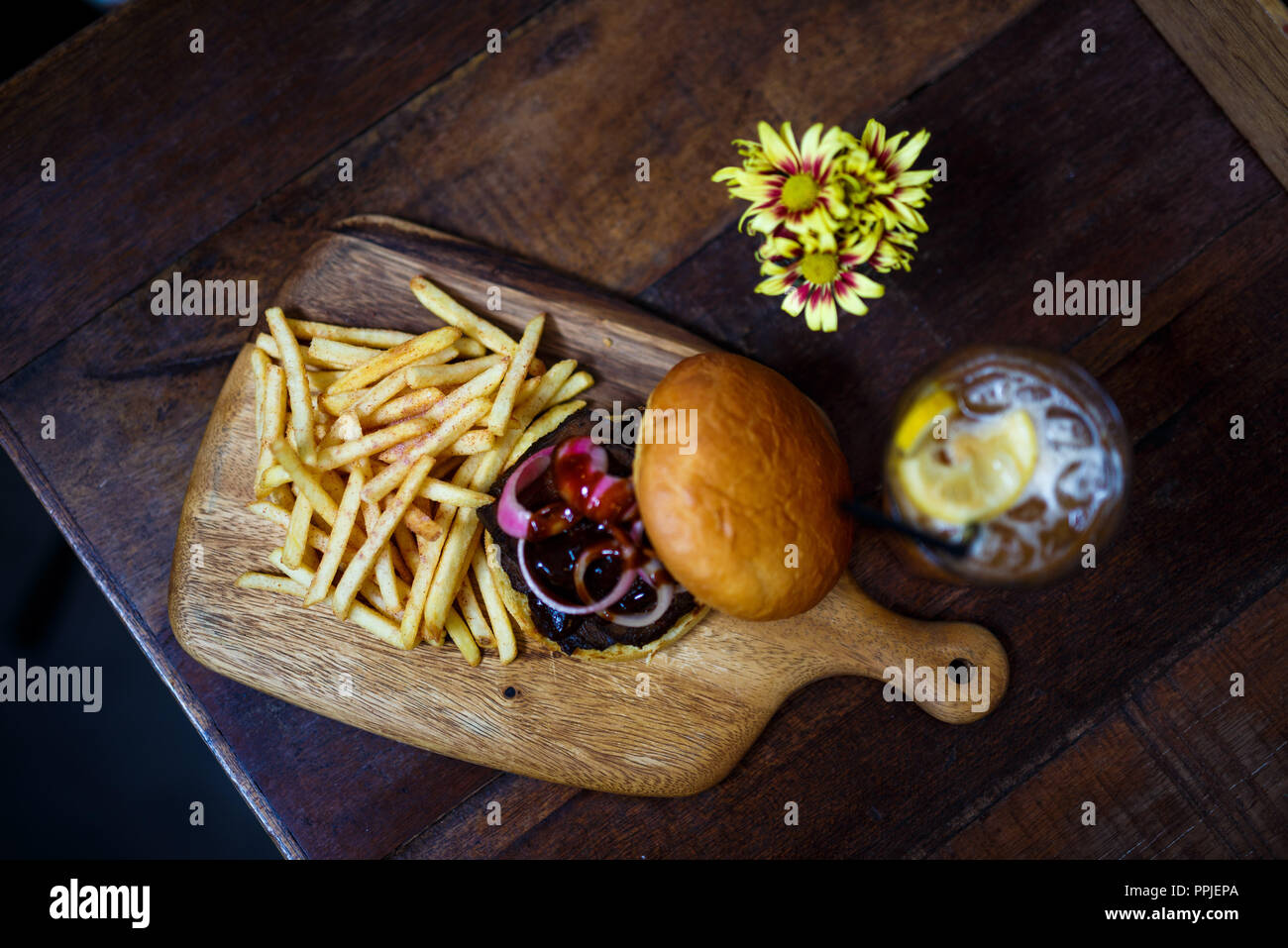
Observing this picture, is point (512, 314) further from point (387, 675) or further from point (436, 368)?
point (387, 675)

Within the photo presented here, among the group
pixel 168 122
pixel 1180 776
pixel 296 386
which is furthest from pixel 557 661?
pixel 168 122

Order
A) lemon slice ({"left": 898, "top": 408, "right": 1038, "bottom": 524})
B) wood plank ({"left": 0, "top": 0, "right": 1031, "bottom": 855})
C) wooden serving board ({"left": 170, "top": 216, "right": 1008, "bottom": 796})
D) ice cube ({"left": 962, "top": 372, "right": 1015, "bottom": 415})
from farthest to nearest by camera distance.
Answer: wood plank ({"left": 0, "top": 0, "right": 1031, "bottom": 855})
wooden serving board ({"left": 170, "top": 216, "right": 1008, "bottom": 796})
ice cube ({"left": 962, "top": 372, "right": 1015, "bottom": 415})
lemon slice ({"left": 898, "top": 408, "right": 1038, "bottom": 524})

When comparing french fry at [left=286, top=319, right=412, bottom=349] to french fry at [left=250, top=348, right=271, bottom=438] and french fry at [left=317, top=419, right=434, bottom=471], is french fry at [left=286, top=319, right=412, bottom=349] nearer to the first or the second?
french fry at [left=250, top=348, right=271, bottom=438]

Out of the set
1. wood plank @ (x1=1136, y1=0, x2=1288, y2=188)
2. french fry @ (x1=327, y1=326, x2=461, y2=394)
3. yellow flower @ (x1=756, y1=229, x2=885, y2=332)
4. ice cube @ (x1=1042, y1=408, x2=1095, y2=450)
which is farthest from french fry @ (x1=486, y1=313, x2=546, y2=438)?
wood plank @ (x1=1136, y1=0, x2=1288, y2=188)

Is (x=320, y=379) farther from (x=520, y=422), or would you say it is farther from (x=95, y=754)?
(x=95, y=754)

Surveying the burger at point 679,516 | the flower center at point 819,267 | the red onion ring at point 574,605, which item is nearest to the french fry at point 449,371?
the burger at point 679,516

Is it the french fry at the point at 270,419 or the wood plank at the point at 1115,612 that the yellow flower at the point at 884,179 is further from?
the french fry at the point at 270,419
